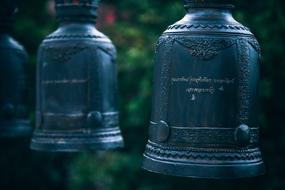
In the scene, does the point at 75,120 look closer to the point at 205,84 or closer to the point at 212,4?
the point at 205,84

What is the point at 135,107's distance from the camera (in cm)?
572

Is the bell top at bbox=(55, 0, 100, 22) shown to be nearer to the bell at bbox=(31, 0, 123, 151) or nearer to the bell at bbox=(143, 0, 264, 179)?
the bell at bbox=(31, 0, 123, 151)

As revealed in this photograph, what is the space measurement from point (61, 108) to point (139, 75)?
3167 mm

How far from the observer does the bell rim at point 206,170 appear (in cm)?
240

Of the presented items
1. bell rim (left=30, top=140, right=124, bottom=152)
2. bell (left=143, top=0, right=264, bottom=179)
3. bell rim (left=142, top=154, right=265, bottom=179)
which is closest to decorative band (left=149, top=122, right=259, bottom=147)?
bell (left=143, top=0, right=264, bottom=179)

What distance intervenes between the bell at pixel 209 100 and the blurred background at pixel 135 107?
2712 millimetres

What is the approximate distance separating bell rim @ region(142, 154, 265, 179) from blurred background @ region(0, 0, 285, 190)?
9.16 feet

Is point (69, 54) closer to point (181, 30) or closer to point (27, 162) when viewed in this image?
point (181, 30)

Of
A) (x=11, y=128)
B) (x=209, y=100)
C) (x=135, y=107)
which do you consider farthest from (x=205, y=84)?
(x=135, y=107)

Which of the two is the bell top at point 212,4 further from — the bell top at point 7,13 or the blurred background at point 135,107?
the blurred background at point 135,107

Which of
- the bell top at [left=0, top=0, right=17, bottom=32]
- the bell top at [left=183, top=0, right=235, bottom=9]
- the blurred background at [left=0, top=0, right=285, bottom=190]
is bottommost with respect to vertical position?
the blurred background at [left=0, top=0, right=285, bottom=190]

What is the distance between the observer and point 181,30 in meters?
2.55

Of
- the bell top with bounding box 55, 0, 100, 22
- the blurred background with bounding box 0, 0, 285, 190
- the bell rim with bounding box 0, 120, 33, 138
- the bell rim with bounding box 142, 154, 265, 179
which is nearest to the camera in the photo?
the bell rim with bounding box 142, 154, 265, 179

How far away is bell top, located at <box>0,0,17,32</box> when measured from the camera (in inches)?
154
